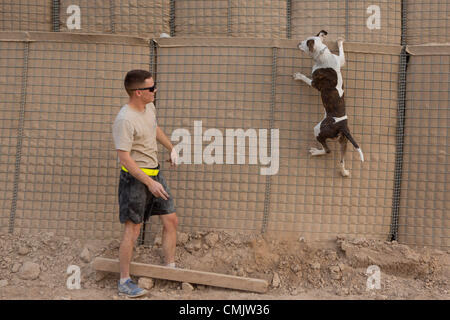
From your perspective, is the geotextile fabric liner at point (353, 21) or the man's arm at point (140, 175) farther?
the geotextile fabric liner at point (353, 21)

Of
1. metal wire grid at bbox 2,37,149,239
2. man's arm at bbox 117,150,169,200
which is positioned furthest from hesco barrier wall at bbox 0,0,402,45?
man's arm at bbox 117,150,169,200

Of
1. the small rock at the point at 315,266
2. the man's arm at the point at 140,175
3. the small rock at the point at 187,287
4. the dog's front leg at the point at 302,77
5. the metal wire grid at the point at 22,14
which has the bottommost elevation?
the small rock at the point at 187,287

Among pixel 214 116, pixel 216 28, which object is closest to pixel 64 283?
pixel 214 116

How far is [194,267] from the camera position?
4477 millimetres

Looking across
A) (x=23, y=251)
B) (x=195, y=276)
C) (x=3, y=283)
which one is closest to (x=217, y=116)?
(x=195, y=276)

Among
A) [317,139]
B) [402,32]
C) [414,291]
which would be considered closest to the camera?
[414,291]

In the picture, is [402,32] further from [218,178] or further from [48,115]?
[48,115]

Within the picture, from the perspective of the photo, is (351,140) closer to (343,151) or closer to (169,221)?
(343,151)

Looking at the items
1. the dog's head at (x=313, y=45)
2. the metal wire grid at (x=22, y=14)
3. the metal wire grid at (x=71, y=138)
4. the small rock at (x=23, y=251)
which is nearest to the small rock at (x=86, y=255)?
the metal wire grid at (x=71, y=138)

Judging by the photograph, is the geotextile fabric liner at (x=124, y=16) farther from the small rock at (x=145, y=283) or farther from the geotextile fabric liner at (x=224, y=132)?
the small rock at (x=145, y=283)

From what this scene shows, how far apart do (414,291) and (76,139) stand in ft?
12.2

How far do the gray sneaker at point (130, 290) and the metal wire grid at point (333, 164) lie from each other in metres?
1.56

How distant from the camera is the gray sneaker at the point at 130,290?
12.8 ft

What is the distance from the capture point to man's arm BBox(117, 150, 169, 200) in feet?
11.8
